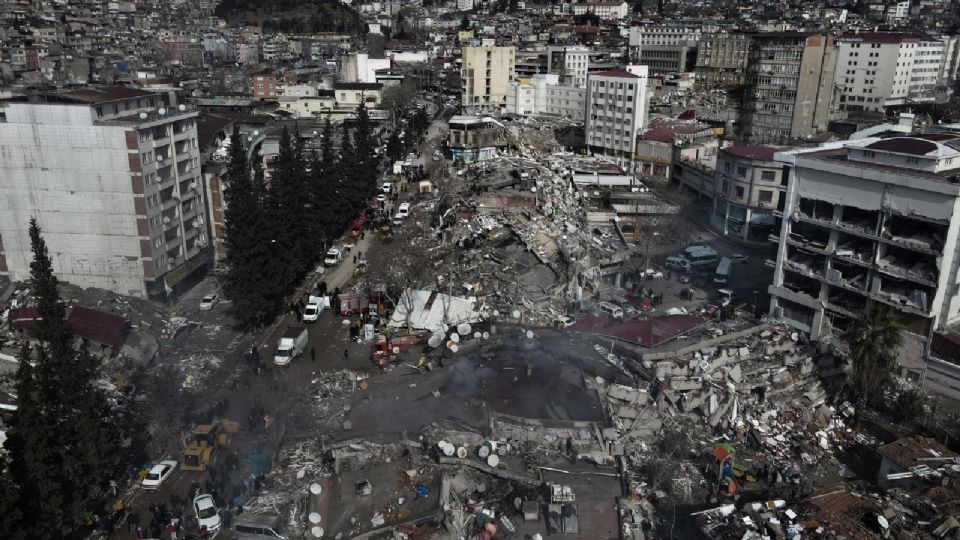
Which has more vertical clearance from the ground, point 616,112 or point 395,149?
point 616,112

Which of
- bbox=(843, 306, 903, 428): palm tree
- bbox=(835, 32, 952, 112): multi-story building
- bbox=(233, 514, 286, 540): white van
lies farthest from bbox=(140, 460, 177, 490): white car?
bbox=(835, 32, 952, 112): multi-story building

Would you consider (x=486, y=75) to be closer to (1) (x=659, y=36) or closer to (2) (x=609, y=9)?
(1) (x=659, y=36)

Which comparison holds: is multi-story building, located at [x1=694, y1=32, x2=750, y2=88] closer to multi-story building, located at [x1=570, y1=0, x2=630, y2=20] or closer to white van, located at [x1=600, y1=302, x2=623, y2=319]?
white van, located at [x1=600, y1=302, x2=623, y2=319]

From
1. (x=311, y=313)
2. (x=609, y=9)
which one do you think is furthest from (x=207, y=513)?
(x=609, y=9)

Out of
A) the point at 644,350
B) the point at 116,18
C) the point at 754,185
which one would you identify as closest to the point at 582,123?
the point at 754,185

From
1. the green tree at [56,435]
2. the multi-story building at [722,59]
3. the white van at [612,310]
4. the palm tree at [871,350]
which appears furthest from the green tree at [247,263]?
the multi-story building at [722,59]
